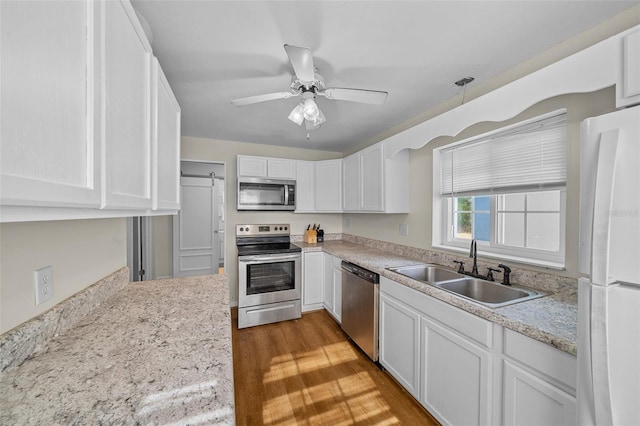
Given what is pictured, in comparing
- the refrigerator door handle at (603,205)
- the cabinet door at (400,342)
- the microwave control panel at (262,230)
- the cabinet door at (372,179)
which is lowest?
the cabinet door at (400,342)

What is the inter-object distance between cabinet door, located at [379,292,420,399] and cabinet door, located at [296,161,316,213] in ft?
6.21

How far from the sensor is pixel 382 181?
2621mm

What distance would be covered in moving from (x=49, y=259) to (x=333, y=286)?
2508mm

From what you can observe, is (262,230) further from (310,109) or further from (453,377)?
(453,377)

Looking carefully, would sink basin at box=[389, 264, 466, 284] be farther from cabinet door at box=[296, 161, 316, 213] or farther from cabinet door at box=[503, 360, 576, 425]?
cabinet door at box=[296, 161, 316, 213]

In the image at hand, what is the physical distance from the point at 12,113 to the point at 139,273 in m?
3.79

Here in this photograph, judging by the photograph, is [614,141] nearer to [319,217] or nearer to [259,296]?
[259,296]

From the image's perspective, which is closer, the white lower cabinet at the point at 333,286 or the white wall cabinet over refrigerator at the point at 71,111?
the white wall cabinet over refrigerator at the point at 71,111

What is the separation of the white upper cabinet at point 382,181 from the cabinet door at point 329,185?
0.52m

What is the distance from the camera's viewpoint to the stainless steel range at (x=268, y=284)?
288cm

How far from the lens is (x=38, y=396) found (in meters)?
0.62

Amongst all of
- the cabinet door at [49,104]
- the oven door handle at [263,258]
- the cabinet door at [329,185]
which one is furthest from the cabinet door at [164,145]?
the cabinet door at [329,185]

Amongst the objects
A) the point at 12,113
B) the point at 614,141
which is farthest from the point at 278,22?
the point at 614,141

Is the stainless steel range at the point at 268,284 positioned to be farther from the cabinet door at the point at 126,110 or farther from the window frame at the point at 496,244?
the cabinet door at the point at 126,110
